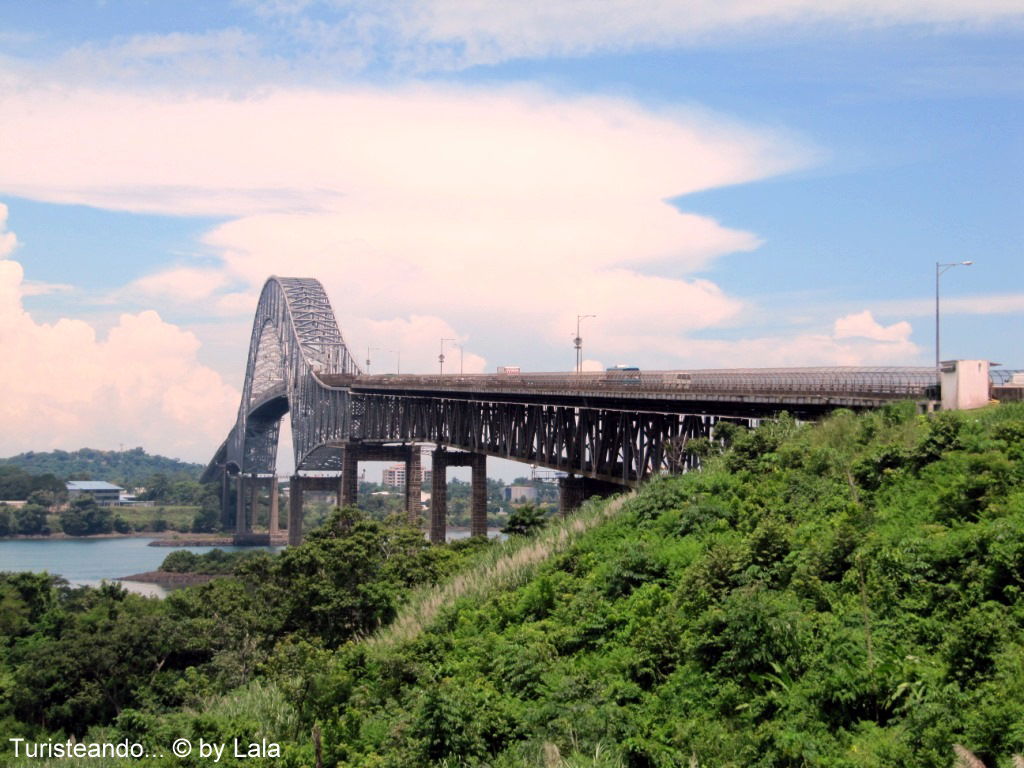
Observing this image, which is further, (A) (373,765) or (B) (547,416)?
(B) (547,416)

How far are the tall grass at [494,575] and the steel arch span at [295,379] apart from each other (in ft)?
284

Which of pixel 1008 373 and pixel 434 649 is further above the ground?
pixel 1008 373

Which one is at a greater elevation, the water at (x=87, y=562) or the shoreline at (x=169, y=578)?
the shoreline at (x=169, y=578)

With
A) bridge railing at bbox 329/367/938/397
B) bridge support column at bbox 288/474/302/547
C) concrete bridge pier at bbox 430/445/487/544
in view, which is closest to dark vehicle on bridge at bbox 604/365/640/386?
bridge railing at bbox 329/367/938/397

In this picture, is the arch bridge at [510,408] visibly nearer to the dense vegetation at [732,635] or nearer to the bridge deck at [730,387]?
the bridge deck at [730,387]

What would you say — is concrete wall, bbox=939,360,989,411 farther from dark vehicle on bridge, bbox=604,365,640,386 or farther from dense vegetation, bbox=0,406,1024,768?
dark vehicle on bridge, bbox=604,365,640,386

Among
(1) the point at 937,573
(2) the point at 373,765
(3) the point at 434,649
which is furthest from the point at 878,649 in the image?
(3) the point at 434,649

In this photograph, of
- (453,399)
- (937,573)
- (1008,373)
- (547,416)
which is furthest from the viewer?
(453,399)

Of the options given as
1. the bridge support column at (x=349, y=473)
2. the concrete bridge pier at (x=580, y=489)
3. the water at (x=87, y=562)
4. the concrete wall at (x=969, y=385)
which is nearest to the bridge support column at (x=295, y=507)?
the water at (x=87, y=562)

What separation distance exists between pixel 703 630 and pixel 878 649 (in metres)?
3.18

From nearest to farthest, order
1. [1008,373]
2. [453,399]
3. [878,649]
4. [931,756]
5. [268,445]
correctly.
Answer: [931,756], [878,649], [1008,373], [453,399], [268,445]

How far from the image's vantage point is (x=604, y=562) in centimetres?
2700

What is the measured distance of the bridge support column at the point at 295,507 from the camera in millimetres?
160250

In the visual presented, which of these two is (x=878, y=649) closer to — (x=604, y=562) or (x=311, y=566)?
(x=604, y=562)
